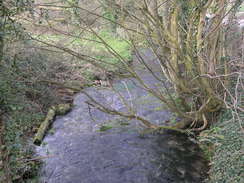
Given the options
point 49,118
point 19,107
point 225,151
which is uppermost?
point 19,107

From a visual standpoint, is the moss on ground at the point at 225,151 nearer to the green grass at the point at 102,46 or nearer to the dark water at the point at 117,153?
the dark water at the point at 117,153

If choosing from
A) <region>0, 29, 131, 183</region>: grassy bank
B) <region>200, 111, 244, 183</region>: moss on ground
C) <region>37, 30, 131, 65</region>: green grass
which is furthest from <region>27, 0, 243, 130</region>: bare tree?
<region>37, 30, 131, 65</region>: green grass

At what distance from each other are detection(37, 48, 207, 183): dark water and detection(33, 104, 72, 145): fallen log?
19 cm

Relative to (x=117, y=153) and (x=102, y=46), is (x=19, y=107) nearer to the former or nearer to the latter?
(x=117, y=153)

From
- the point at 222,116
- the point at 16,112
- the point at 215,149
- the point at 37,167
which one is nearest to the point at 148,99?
the point at 222,116

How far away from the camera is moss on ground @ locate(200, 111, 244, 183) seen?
176 inches

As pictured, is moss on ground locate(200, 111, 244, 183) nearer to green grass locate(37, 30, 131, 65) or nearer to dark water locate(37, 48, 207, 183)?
dark water locate(37, 48, 207, 183)

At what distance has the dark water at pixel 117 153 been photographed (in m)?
5.62

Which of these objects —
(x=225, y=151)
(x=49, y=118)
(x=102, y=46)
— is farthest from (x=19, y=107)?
(x=102, y=46)

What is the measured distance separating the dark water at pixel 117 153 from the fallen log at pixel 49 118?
0.19 metres

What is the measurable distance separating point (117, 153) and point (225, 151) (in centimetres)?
261

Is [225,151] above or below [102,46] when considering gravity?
below

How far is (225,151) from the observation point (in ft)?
17.1

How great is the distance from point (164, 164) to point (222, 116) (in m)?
2.08
